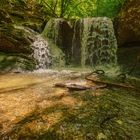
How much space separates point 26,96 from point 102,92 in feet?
5.28

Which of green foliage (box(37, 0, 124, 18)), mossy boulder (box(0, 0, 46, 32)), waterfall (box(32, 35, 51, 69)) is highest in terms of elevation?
green foliage (box(37, 0, 124, 18))

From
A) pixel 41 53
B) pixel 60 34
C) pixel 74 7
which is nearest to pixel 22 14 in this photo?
pixel 60 34

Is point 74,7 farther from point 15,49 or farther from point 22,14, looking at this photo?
point 15,49

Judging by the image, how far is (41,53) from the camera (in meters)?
12.1

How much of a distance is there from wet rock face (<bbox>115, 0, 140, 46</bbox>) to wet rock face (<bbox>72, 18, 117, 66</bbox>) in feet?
2.09

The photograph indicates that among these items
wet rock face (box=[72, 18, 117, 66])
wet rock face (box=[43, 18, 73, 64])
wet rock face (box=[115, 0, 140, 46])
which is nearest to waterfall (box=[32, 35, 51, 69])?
wet rock face (box=[43, 18, 73, 64])

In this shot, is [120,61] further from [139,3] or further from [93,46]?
[139,3]

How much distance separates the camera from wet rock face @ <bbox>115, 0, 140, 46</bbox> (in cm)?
1085

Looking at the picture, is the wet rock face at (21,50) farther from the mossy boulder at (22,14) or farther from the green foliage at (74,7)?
the green foliage at (74,7)

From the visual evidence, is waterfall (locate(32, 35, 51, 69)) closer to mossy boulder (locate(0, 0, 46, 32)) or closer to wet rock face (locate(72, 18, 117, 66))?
mossy boulder (locate(0, 0, 46, 32))

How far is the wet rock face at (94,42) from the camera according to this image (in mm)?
12398

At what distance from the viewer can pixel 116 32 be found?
12.2 metres

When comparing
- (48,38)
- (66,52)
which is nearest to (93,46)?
(66,52)

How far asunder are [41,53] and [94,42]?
248 cm
